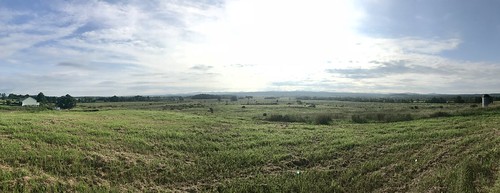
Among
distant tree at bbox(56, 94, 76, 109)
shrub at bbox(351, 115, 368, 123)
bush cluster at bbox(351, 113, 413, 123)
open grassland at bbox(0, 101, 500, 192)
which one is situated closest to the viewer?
open grassland at bbox(0, 101, 500, 192)

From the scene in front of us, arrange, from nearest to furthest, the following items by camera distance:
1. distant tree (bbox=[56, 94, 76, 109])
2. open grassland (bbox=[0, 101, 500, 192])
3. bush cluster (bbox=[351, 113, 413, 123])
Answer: open grassland (bbox=[0, 101, 500, 192])
bush cluster (bbox=[351, 113, 413, 123])
distant tree (bbox=[56, 94, 76, 109])

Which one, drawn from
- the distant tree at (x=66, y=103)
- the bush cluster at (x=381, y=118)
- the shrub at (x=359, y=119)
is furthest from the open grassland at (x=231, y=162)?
the distant tree at (x=66, y=103)

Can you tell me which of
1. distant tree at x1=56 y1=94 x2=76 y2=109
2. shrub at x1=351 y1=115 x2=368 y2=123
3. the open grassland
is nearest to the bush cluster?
shrub at x1=351 y1=115 x2=368 y2=123

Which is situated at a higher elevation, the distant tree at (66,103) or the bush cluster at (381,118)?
the distant tree at (66,103)

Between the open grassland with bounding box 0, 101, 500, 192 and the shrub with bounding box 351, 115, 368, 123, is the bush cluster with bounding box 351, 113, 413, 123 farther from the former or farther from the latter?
the open grassland with bounding box 0, 101, 500, 192

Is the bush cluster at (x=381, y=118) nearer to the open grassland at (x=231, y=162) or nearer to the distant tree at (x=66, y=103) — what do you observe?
the open grassland at (x=231, y=162)

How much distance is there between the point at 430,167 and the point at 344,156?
4554 mm

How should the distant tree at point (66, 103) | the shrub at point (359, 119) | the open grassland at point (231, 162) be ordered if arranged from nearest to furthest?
1. the open grassland at point (231, 162)
2. the shrub at point (359, 119)
3. the distant tree at point (66, 103)

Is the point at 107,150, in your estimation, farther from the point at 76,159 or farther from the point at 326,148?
the point at 326,148

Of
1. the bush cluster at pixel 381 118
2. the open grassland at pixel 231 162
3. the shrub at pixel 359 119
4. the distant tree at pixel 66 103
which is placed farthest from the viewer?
the distant tree at pixel 66 103

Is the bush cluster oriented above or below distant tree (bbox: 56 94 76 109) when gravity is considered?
below

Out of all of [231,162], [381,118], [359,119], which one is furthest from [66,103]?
[231,162]

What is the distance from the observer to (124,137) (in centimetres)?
2139

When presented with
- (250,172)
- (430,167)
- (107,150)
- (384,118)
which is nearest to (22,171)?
(107,150)
